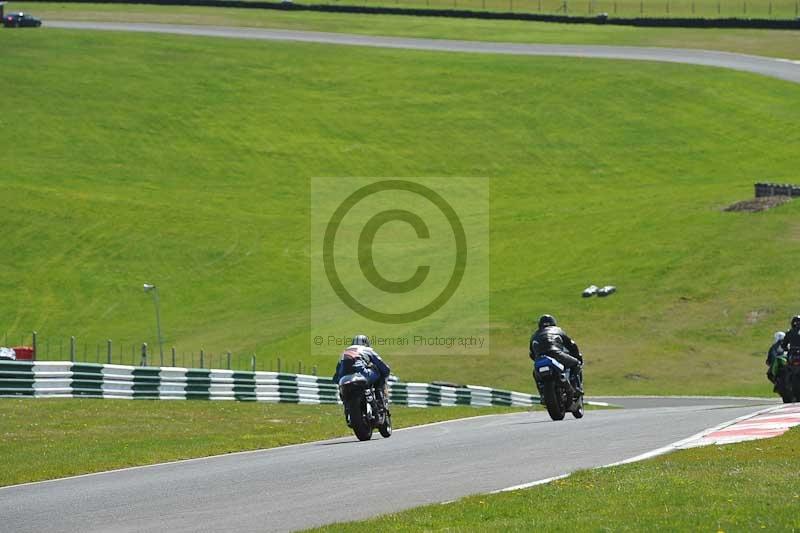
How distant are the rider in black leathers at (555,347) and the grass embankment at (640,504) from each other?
8.71m

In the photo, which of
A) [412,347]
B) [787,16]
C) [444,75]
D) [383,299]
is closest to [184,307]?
[383,299]

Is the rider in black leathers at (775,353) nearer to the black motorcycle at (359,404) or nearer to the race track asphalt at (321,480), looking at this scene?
the race track asphalt at (321,480)

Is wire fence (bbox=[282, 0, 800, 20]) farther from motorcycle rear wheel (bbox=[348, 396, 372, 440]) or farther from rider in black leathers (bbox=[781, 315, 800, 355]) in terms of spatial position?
motorcycle rear wheel (bbox=[348, 396, 372, 440])

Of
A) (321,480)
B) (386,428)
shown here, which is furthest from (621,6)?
(321,480)

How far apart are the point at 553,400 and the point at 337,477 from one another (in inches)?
351

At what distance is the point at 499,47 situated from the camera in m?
112

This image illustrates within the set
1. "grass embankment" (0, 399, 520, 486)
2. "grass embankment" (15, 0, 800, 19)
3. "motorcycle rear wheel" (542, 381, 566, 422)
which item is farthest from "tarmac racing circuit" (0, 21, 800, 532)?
"grass embankment" (15, 0, 800, 19)

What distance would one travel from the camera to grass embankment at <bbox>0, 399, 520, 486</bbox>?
66.7 ft

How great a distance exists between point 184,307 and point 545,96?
40.0m

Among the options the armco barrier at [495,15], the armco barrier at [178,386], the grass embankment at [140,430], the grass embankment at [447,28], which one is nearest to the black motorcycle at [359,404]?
the grass embankment at [140,430]

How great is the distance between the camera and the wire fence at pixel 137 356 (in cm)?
5741

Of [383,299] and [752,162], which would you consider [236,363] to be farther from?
[752,162]

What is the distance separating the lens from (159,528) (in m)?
13.4

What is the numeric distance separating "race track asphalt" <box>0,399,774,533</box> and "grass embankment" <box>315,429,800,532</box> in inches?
33.4
